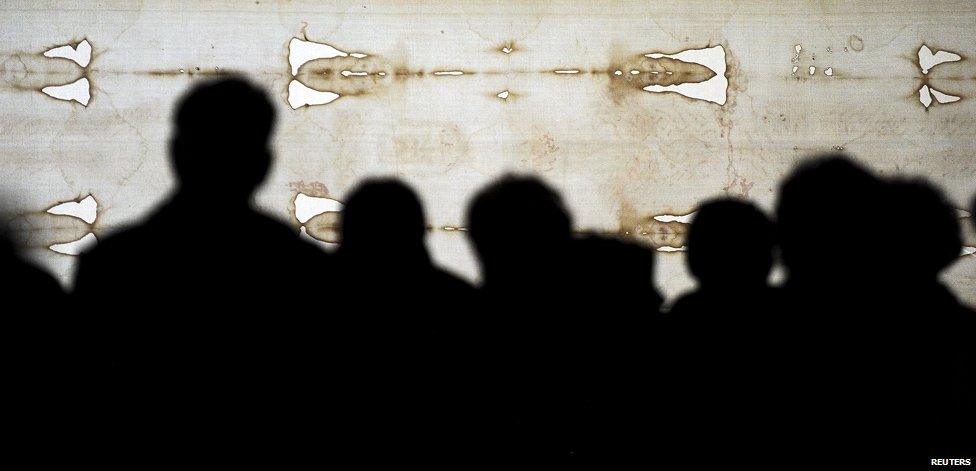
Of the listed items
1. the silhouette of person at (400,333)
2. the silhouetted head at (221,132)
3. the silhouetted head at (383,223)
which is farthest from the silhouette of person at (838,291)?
the silhouetted head at (221,132)

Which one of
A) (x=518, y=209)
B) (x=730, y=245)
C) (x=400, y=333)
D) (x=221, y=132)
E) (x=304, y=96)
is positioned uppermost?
(x=304, y=96)

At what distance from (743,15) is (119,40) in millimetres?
1973

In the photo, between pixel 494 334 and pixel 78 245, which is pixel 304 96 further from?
pixel 494 334

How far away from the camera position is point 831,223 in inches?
66.6

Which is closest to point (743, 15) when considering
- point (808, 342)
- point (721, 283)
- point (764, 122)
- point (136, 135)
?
point (764, 122)

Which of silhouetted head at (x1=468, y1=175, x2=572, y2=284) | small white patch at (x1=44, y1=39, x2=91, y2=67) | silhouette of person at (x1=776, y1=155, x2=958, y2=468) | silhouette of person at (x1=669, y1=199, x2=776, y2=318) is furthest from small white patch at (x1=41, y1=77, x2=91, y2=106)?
silhouette of person at (x1=776, y1=155, x2=958, y2=468)

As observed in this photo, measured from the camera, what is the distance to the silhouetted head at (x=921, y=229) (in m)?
1.69

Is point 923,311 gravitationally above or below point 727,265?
below

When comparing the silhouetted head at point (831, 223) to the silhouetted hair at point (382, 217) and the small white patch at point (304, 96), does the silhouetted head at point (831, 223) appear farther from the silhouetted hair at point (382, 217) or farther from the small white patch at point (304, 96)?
the small white patch at point (304, 96)

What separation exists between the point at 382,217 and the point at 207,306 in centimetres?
60

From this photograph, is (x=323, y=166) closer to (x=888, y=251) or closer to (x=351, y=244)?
(x=351, y=244)

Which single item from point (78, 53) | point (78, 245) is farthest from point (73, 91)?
point (78, 245)

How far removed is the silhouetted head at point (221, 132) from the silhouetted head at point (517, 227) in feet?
2.34

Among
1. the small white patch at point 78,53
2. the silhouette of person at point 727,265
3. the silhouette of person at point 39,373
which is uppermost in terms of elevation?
the small white patch at point 78,53
